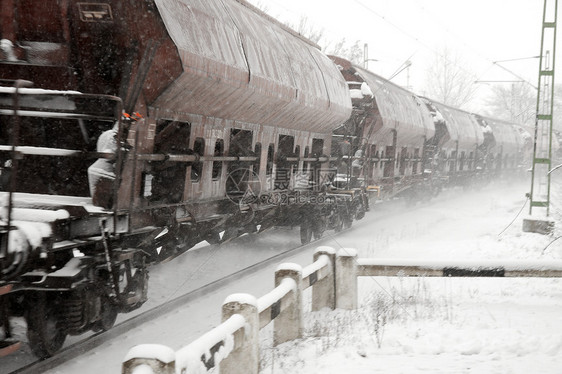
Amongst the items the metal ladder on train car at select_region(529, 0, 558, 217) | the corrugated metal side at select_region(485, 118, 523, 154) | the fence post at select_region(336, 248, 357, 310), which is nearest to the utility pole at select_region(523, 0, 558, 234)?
the metal ladder on train car at select_region(529, 0, 558, 217)

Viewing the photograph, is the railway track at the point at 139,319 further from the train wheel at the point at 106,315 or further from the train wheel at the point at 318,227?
the train wheel at the point at 318,227

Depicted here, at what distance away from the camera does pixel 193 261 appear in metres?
11.8

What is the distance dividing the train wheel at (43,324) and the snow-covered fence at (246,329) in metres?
2.33

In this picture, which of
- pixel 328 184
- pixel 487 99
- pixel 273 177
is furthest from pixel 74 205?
pixel 487 99

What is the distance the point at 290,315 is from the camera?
599 centimetres

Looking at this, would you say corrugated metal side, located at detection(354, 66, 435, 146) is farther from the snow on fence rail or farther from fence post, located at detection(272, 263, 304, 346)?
fence post, located at detection(272, 263, 304, 346)

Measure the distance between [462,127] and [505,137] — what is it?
1204 cm

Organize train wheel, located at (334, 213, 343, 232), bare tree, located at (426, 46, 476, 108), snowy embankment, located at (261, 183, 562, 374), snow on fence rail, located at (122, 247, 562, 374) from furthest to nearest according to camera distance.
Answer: bare tree, located at (426, 46, 476, 108), train wheel, located at (334, 213, 343, 232), snowy embankment, located at (261, 183, 562, 374), snow on fence rail, located at (122, 247, 562, 374)

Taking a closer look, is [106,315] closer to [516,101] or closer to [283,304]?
[283,304]

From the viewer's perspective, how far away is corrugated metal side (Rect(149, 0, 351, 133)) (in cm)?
738

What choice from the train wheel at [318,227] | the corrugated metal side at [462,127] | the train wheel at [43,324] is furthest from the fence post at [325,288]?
the corrugated metal side at [462,127]

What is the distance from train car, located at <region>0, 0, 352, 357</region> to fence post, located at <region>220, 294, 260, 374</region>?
188 cm

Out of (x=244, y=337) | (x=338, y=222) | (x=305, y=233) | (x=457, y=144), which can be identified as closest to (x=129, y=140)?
(x=244, y=337)

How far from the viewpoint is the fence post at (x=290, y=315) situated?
5891 mm
